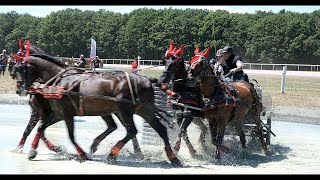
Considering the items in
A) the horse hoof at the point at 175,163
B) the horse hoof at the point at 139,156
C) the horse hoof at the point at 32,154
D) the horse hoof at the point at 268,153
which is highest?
the horse hoof at the point at 32,154

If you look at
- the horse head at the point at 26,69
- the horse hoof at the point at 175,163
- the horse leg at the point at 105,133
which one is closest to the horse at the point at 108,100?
the horse hoof at the point at 175,163

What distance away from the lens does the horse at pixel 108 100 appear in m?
10.6

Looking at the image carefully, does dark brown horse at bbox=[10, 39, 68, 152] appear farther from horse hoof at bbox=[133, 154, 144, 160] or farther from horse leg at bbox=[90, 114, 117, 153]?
horse hoof at bbox=[133, 154, 144, 160]

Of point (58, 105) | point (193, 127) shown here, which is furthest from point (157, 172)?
point (193, 127)

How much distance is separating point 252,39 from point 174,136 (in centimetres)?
6478

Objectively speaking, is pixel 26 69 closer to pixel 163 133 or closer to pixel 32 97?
pixel 32 97

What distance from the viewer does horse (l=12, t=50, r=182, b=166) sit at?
34.7 ft

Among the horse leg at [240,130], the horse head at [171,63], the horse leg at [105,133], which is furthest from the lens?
the horse leg at [240,130]

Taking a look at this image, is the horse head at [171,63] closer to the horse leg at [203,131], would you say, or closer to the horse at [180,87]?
the horse at [180,87]

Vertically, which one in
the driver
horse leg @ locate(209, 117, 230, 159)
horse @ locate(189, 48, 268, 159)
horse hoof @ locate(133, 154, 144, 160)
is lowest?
horse hoof @ locate(133, 154, 144, 160)

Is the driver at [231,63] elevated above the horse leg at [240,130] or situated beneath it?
elevated above

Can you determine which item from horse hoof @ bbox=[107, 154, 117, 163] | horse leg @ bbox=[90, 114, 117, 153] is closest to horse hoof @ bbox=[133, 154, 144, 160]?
horse leg @ bbox=[90, 114, 117, 153]

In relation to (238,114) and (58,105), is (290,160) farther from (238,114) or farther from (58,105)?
(58,105)
